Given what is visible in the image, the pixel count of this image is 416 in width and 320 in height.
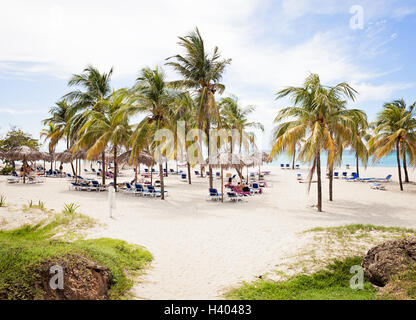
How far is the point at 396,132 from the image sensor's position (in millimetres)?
17141

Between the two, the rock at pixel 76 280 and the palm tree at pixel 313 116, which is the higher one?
the palm tree at pixel 313 116

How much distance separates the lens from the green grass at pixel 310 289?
155 inches

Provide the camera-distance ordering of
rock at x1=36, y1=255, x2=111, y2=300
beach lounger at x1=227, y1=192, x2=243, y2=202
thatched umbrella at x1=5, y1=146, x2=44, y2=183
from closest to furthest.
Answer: rock at x1=36, y1=255, x2=111, y2=300 → beach lounger at x1=227, y1=192, x2=243, y2=202 → thatched umbrella at x1=5, y1=146, x2=44, y2=183

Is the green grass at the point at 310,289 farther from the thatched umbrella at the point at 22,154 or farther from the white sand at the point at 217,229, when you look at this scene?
the thatched umbrella at the point at 22,154

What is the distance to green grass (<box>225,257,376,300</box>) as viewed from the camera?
3.93m

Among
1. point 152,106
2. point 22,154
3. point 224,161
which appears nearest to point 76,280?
point 224,161

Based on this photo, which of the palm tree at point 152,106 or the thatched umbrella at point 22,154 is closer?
the palm tree at point 152,106

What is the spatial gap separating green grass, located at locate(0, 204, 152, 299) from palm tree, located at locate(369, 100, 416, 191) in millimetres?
18439

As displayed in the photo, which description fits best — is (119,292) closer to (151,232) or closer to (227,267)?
(227,267)

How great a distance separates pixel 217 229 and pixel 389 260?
4973mm

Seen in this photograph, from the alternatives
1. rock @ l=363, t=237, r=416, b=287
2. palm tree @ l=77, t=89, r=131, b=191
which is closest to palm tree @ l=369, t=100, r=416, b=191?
rock @ l=363, t=237, r=416, b=287

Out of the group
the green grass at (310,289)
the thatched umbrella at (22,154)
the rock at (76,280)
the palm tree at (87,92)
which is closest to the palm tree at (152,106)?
the palm tree at (87,92)

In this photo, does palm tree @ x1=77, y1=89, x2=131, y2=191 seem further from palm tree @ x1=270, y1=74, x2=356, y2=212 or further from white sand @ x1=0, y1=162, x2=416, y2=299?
palm tree @ x1=270, y1=74, x2=356, y2=212

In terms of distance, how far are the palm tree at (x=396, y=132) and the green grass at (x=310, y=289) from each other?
53.4 feet
